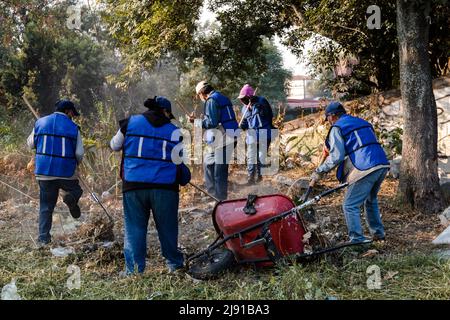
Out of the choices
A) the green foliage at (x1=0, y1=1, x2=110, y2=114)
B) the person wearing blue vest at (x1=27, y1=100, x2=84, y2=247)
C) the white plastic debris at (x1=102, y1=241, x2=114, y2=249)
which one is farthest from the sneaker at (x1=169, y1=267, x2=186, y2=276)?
the green foliage at (x1=0, y1=1, x2=110, y2=114)

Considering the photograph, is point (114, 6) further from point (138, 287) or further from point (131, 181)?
point (138, 287)

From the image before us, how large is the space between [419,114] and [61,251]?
4.79 m

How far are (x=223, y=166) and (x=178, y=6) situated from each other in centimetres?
303

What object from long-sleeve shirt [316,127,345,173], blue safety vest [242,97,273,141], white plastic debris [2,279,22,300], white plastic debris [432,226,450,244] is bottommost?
white plastic debris [2,279,22,300]

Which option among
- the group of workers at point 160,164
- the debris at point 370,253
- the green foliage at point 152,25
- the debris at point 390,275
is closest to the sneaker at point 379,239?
the group of workers at point 160,164

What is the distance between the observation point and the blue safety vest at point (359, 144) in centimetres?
527

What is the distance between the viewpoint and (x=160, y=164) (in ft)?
15.2

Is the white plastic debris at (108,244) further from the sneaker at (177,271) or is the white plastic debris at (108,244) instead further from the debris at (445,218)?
the debris at (445,218)

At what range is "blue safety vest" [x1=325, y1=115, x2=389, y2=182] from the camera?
527 cm

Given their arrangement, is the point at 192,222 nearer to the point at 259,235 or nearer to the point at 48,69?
the point at 259,235

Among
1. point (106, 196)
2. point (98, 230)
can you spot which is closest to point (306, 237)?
point (98, 230)

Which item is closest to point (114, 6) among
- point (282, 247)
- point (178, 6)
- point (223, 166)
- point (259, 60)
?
point (178, 6)

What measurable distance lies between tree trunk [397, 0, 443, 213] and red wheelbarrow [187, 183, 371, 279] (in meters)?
2.77

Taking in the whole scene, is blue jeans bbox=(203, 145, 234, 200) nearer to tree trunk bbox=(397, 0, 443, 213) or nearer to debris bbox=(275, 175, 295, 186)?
debris bbox=(275, 175, 295, 186)
